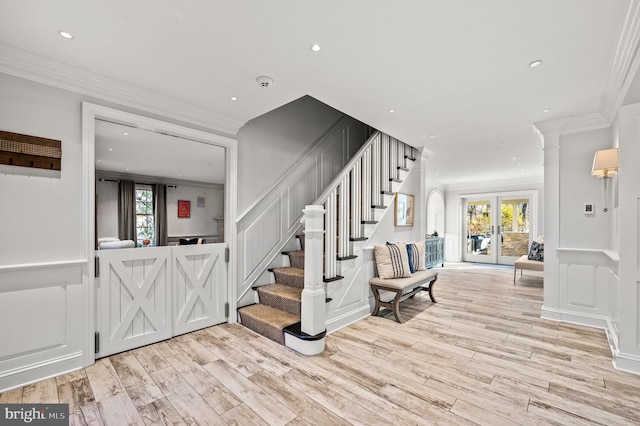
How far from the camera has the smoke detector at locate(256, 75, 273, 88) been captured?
2457 mm

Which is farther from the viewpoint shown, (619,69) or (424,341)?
(424,341)

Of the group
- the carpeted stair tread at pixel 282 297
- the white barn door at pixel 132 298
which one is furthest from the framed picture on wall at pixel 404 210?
the white barn door at pixel 132 298

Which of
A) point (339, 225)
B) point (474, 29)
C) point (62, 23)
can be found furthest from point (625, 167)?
point (62, 23)

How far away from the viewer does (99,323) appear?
255cm

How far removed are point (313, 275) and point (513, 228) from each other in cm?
803

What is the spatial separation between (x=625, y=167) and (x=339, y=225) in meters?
2.60

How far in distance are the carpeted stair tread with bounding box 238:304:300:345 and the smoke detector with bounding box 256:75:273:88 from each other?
90.7 inches

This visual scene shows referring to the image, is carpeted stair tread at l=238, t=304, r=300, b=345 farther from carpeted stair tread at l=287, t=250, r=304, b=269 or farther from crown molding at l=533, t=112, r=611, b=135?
crown molding at l=533, t=112, r=611, b=135

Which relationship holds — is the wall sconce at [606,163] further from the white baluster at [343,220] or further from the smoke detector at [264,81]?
the smoke detector at [264,81]

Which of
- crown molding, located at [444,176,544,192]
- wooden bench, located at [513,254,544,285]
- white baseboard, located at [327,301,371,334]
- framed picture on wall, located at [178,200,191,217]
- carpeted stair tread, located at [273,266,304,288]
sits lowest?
white baseboard, located at [327,301,371,334]

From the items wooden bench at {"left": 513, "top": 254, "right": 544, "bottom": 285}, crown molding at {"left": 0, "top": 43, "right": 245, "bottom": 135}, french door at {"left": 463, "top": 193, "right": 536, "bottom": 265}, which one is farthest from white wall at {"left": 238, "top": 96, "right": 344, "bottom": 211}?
french door at {"left": 463, "top": 193, "right": 536, "bottom": 265}

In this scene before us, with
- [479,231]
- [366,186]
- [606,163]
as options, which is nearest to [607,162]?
[606,163]

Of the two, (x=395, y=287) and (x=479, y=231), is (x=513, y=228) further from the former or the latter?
(x=395, y=287)

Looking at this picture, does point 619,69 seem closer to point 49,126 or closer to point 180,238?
point 180,238
